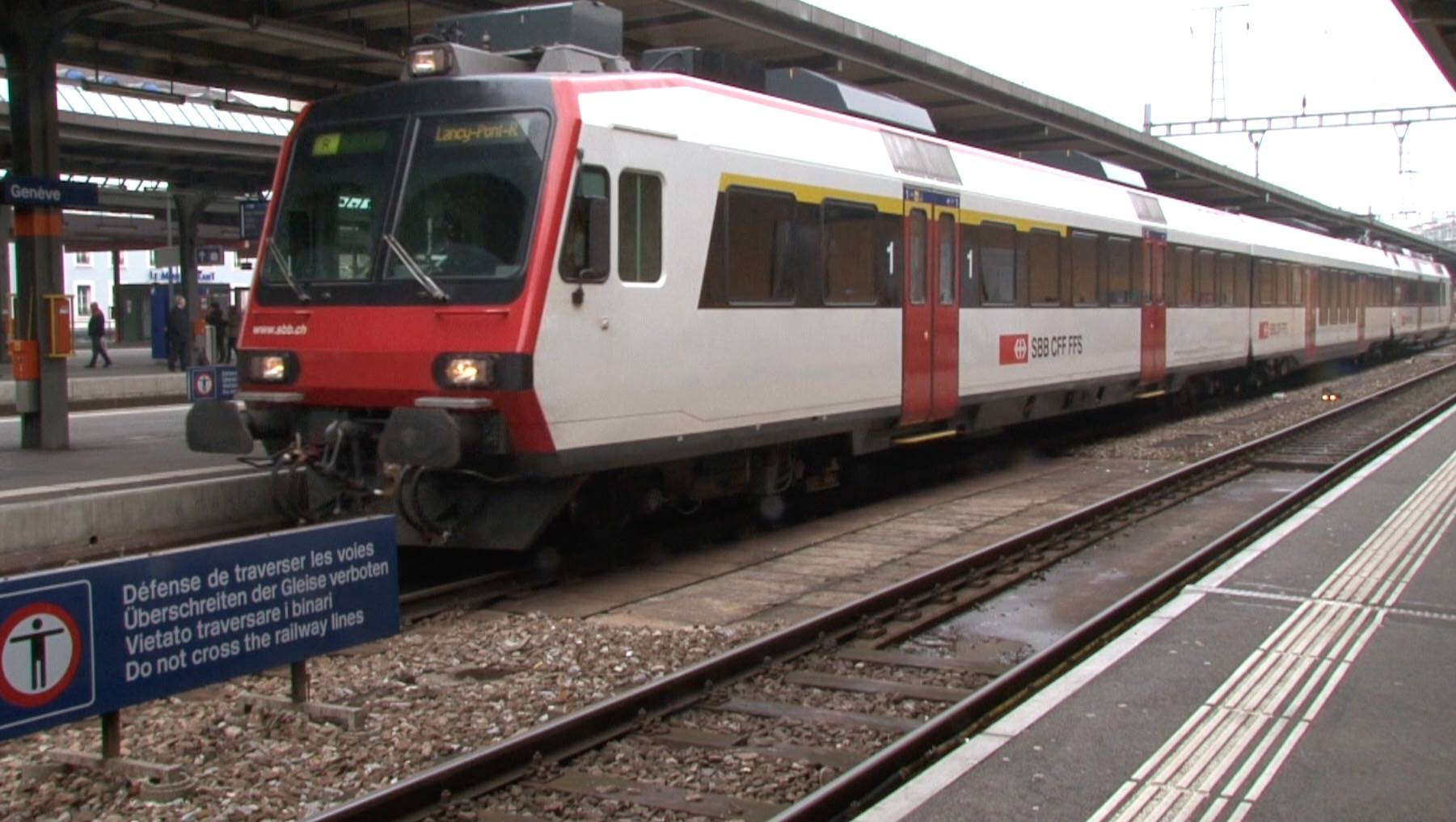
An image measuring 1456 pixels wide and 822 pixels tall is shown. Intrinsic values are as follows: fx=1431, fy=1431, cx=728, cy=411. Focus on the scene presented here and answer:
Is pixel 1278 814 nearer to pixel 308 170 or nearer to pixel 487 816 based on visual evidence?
pixel 487 816

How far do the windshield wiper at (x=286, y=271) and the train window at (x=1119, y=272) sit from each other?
10.5 meters

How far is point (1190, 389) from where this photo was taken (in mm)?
22203

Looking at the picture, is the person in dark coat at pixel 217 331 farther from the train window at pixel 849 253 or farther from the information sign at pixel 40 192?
the train window at pixel 849 253

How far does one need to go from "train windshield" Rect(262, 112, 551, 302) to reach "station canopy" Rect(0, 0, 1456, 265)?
416cm

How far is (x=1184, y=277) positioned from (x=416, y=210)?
1371 cm

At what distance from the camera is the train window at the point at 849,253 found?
11.0 meters

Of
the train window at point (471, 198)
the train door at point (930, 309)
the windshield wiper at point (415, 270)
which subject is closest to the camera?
the train window at point (471, 198)

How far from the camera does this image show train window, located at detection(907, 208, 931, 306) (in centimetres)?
1223

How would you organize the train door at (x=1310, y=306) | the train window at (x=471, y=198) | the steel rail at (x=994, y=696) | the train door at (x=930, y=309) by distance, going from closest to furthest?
the steel rail at (x=994, y=696)
the train window at (x=471, y=198)
the train door at (x=930, y=309)
the train door at (x=1310, y=306)

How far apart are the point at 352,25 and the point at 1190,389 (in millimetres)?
13759

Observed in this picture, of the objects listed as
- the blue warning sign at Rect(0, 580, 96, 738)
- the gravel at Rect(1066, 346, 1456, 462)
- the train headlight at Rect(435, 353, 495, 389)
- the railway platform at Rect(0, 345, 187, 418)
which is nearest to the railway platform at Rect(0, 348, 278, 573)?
the train headlight at Rect(435, 353, 495, 389)

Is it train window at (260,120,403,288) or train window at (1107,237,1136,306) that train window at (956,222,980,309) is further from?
train window at (260,120,403,288)

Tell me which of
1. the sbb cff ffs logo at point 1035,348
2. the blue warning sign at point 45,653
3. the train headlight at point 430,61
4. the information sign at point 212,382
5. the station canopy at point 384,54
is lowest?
the blue warning sign at point 45,653

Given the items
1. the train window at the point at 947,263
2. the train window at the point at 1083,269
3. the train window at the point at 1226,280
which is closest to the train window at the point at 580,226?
Result: the train window at the point at 947,263
